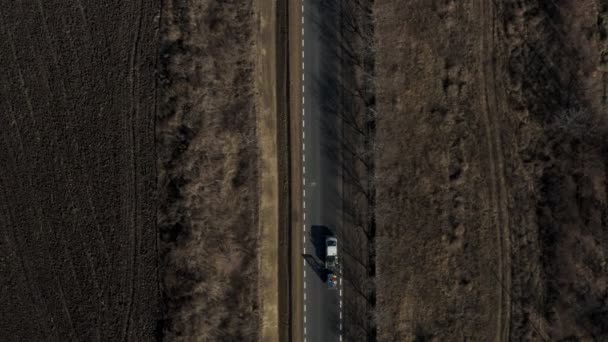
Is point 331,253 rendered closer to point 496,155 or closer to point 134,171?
point 496,155

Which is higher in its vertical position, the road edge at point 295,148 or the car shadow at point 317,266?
the road edge at point 295,148

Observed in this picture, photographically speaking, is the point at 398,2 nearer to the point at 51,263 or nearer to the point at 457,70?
the point at 457,70

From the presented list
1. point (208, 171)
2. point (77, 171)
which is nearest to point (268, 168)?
point (208, 171)

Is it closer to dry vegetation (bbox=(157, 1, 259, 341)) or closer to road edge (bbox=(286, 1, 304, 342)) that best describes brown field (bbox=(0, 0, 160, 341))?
dry vegetation (bbox=(157, 1, 259, 341))

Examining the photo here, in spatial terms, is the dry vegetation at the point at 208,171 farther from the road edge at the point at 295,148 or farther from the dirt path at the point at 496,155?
the dirt path at the point at 496,155

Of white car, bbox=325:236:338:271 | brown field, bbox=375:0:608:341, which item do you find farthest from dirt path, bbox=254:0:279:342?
brown field, bbox=375:0:608:341

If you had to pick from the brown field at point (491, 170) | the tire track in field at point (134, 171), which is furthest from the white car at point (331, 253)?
the tire track in field at point (134, 171)

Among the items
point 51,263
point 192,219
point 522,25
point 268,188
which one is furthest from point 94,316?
point 522,25
